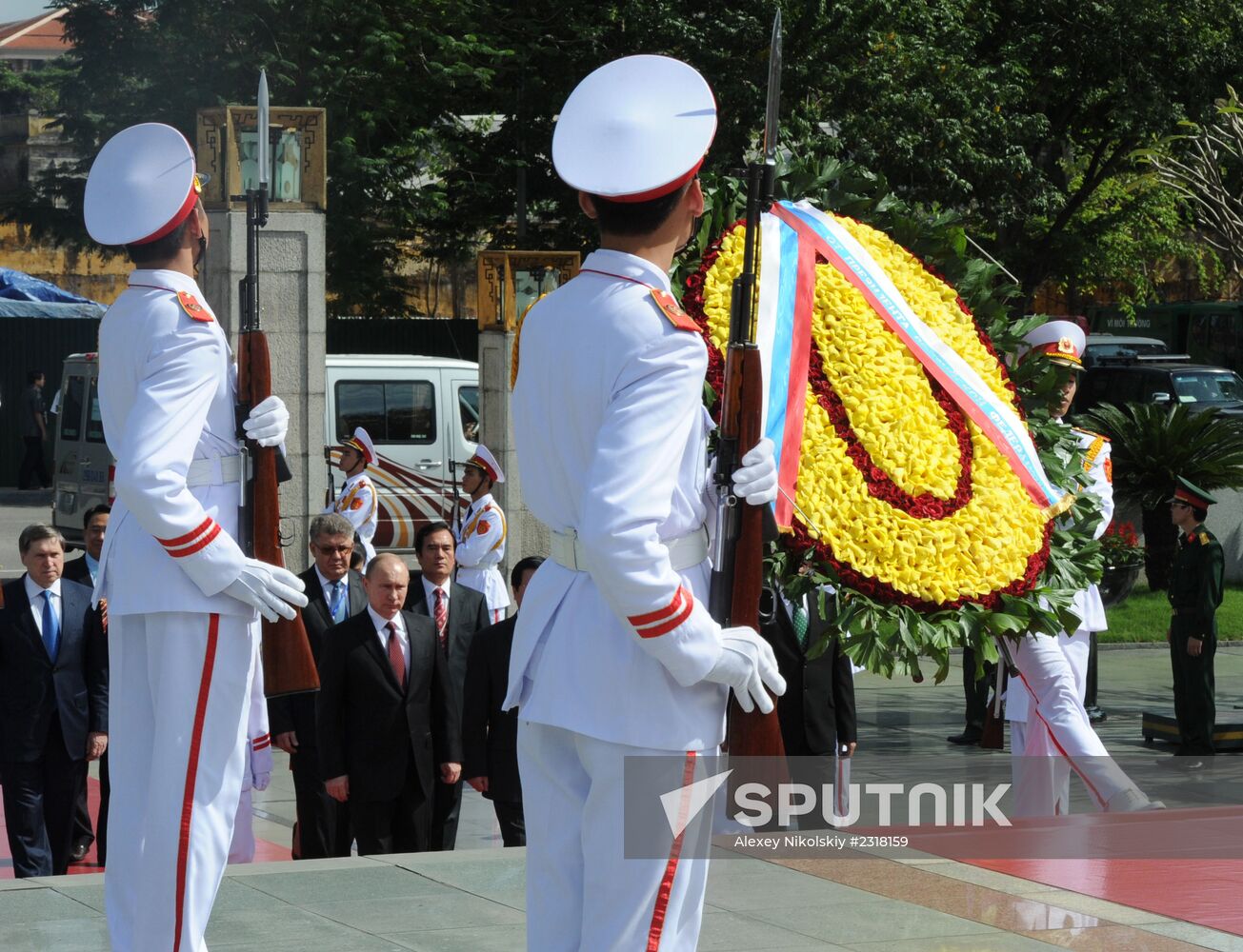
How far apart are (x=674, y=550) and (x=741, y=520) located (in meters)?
0.18

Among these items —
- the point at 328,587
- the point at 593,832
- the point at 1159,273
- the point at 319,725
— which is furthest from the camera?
the point at 1159,273

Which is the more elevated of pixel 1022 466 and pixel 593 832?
pixel 1022 466

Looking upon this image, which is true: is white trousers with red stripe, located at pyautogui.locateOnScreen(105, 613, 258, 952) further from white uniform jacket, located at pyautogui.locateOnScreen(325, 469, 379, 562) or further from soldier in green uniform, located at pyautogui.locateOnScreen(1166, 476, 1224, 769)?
white uniform jacket, located at pyautogui.locateOnScreen(325, 469, 379, 562)

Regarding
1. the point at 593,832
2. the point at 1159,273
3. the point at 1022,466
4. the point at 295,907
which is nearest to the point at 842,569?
the point at 1022,466

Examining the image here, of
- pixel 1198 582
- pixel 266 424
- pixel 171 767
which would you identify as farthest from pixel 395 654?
pixel 1198 582

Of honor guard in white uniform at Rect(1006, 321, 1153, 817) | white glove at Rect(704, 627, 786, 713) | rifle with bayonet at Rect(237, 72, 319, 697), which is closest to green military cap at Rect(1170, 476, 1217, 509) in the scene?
honor guard in white uniform at Rect(1006, 321, 1153, 817)

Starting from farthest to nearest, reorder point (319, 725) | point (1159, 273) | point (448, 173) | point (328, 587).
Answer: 1. point (1159, 273)
2. point (448, 173)
3. point (328, 587)
4. point (319, 725)

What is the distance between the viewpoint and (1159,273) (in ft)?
142

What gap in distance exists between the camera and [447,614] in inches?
320

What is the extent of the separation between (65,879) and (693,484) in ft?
11.6

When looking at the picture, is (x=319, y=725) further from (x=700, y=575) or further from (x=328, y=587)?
(x=700, y=575)

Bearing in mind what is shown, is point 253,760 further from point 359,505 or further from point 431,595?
point 359,505

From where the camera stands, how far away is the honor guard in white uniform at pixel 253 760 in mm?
5320

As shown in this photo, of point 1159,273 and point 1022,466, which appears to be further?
point 1159,273
